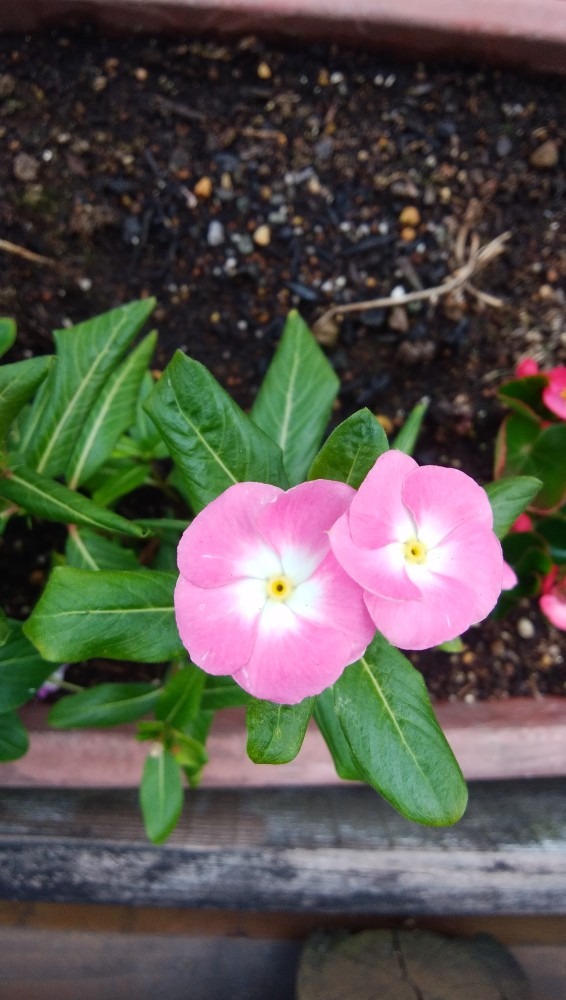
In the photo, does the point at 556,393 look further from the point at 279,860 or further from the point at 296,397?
the point at 279,860

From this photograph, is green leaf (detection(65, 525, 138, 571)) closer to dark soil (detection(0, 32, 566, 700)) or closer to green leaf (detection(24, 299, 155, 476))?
green leaf (detection(24, 299, 155, 476))

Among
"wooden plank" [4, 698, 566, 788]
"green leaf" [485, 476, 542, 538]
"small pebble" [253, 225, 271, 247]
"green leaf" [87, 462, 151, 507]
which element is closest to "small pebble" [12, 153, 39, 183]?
"small pebble" [253, 225, 271, 247]

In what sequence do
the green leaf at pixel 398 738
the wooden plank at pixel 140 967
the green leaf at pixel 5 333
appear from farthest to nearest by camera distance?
the wooden plank at pixel 140 967, the green leaf at pixel 5 333, the green leaf at pixel 398 738

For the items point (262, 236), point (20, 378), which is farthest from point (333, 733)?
point (262, 236)

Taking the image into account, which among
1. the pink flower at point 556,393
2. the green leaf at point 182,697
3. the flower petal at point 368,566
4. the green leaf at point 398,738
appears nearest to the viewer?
the flower petal at point 368,566

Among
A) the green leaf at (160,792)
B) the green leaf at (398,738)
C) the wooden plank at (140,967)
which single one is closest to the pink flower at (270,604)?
the green leaf at (398,738)

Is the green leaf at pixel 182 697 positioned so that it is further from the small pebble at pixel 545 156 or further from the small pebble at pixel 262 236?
the small pebble at pixel 545 156
